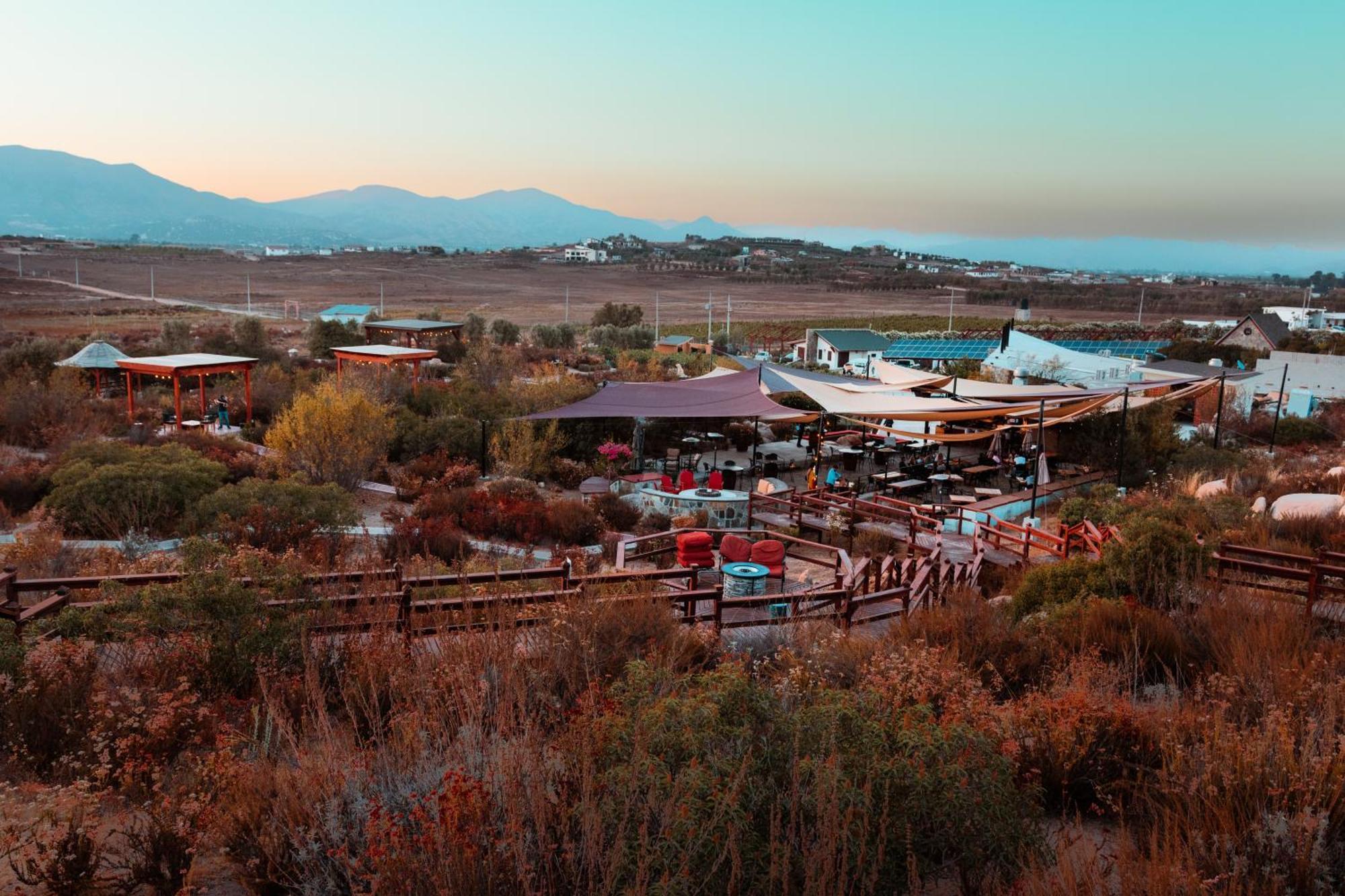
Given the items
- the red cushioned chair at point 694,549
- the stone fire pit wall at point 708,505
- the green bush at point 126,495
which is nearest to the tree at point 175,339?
the green bush at point 126,495

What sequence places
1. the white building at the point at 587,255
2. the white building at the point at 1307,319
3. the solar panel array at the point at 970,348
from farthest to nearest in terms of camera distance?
the white building at the point at 587,255 → the white building at the point at 1307,319 → the solar panel array at the point at 970,348

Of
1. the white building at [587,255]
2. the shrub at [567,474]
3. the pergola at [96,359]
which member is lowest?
the shrub at [567,474]

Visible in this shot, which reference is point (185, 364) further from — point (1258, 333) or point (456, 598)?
point (1258, 333)

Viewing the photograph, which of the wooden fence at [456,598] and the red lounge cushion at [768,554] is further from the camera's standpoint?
the red lounge cushion at [768,554]

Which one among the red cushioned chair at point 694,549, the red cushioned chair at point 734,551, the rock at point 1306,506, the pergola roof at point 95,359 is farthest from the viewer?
the pergola roof at point 95,359

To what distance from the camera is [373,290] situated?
101 meters

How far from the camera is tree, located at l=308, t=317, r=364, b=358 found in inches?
1421

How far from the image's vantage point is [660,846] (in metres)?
2.70

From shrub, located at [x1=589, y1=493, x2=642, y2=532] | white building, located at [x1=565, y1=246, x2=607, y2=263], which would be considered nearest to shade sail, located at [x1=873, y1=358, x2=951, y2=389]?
shrub, located at [x1=589, y1=493, x2=642, y2=532]

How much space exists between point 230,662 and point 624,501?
9.32 m

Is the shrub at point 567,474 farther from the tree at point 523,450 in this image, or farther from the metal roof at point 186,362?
the metal roof at point 186,362

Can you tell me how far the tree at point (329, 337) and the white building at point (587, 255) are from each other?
134 m

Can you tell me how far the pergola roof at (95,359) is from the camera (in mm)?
21125

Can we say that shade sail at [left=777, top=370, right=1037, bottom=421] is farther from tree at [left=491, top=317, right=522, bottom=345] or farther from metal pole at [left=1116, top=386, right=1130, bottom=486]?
tree at [left=491, top=317, right=522, bottom=345]
